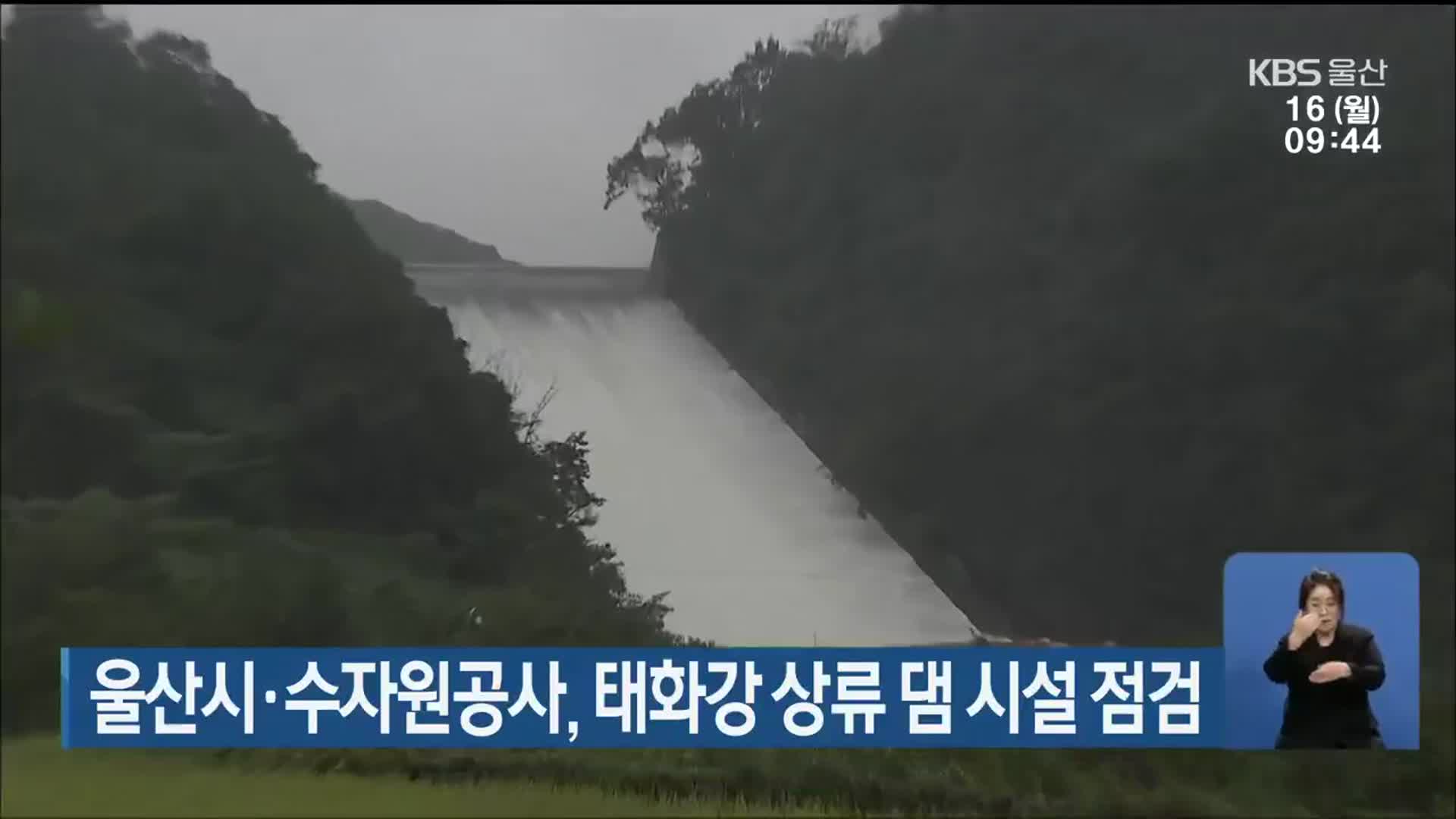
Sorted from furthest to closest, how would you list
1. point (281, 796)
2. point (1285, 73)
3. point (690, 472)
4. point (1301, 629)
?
1. point (690, 472)
2. point (1285, 73)
3. point (1301, 629)
4. point (281, 796)

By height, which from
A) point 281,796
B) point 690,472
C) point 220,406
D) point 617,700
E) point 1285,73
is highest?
point 1285,73

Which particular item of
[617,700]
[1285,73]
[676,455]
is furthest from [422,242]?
[1285,73]

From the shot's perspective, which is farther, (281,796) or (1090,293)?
(1090,293)

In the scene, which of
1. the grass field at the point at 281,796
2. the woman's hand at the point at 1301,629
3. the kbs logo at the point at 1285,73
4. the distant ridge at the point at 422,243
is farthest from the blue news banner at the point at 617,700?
the kbs logo at the point at 1285,73

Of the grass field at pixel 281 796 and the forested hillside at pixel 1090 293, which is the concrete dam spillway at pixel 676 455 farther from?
the grass field at pixel 281 796

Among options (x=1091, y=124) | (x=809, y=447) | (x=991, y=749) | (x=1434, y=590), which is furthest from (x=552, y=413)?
(x=1434, y=590)

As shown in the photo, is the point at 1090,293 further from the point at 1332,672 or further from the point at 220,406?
the point at 220,406

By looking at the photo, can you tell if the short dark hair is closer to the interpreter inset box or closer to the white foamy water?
the interpreter inset box
